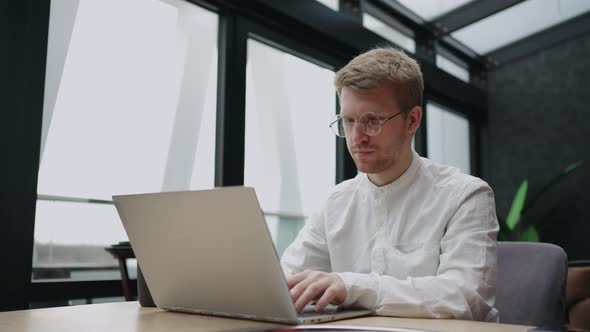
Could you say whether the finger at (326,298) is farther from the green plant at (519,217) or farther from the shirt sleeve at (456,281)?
the green plant at (519,217)

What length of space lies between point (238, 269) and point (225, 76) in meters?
2.19

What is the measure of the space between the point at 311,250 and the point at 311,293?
0.63 m

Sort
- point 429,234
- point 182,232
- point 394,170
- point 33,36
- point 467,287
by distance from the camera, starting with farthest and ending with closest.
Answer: point 33,36 < point 394,170 < point 429,234 < point 467,287 < point 182,232

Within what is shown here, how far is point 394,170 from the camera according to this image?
150 cm

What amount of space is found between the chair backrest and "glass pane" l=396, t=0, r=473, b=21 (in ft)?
11.3

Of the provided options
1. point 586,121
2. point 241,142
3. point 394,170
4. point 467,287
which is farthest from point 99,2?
point 586,121

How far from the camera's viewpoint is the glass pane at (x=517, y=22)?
4.93 meters

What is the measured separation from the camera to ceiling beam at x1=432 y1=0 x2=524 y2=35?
15.5 feet

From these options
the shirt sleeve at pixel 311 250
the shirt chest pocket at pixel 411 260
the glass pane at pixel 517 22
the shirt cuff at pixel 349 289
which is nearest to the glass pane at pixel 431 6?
the glass pane at pixel 517 22

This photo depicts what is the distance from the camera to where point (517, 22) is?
5160 millimetres

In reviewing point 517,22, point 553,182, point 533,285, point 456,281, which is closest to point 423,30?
point 517,22

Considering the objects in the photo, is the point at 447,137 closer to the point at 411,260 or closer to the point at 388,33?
the point at 388,33

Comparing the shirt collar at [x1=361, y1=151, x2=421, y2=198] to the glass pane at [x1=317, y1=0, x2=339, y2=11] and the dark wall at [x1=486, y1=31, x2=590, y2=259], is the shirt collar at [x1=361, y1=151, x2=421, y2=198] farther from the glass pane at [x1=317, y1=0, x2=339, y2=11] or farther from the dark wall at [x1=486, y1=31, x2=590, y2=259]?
the dark wall at [x1=486, y1=31, x2=590, y2=259]

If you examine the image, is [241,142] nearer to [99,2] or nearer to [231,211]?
[99,2]
